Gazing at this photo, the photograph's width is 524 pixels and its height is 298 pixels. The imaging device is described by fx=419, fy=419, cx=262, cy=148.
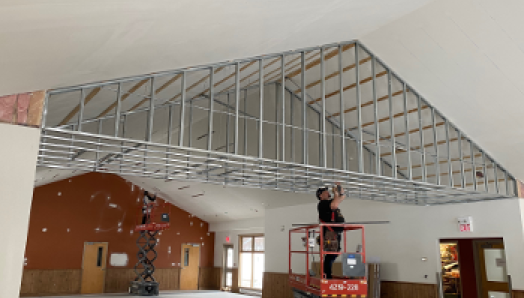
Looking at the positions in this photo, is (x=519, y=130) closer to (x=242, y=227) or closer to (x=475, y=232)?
(x=475, y=232)

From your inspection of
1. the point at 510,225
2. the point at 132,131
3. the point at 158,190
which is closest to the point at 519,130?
the point at 510,225

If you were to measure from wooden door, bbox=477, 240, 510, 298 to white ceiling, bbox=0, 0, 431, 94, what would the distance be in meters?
7.79

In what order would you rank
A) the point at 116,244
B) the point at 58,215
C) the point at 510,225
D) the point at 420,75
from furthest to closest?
the point at 116,244
the point at 58,215
the point at 510,225
the point at 420,75

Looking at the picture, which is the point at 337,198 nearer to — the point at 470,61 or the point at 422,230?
the point at 470,61

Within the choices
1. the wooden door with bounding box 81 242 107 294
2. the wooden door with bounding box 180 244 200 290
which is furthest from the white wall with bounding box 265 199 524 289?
the wooden door with bounding box 81 242 107 294

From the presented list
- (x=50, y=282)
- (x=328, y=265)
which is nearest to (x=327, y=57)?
(x=328, y=265)

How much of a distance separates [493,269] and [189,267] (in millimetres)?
14672

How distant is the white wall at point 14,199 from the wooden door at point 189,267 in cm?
1698

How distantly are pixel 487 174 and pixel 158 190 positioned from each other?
14.6 meters

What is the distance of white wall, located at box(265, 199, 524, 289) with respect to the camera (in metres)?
11.4

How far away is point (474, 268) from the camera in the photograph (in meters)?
12.7

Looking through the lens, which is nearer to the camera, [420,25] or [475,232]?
[420,25]

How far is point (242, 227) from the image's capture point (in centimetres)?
2059

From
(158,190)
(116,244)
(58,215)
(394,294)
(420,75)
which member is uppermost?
(420,75)
